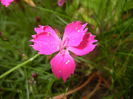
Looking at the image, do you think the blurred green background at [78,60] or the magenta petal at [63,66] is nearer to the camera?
the magenta petal at [63,66]

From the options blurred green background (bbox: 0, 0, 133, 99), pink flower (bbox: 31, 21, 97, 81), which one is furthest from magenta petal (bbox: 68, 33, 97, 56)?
blurred green background (bbox: 0, 0, 133, 99)

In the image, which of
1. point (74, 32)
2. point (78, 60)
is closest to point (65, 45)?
point (74, 32)

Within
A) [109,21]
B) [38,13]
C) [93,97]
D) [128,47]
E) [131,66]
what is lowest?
[93,97]

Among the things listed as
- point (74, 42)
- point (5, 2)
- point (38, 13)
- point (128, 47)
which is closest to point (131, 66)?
point (128, 47)

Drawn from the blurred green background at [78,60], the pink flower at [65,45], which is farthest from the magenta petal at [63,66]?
the blurred green background at [78,60]

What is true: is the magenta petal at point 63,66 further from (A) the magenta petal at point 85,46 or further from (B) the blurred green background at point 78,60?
(B) the blurred green background at point 78,60

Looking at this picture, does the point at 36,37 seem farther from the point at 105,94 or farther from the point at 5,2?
the point at 105,94
